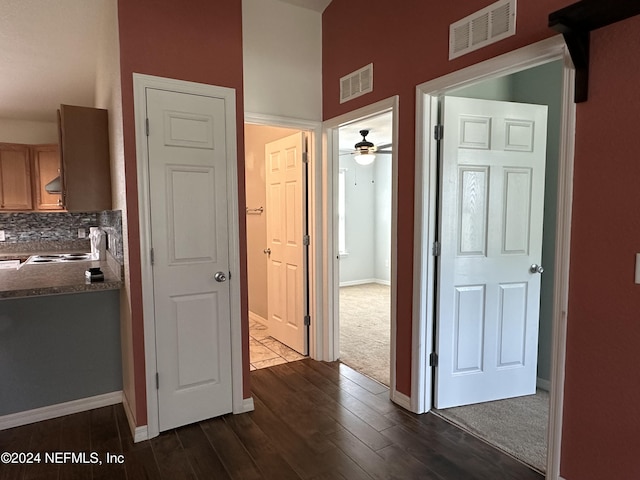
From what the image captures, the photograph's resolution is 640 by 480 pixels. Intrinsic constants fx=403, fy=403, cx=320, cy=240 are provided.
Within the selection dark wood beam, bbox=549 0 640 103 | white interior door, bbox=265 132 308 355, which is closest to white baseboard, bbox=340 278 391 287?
white interior door, bbox=265 132 308 355

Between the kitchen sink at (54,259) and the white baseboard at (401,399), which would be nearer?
the white baseboard at (401,399)

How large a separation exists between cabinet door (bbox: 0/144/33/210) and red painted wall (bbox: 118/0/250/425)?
12.4 ft

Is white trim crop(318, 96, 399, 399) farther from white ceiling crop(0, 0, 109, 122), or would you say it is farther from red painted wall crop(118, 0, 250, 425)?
white ceiling crop(0, 0, 109, 122)

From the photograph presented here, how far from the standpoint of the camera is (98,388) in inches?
112

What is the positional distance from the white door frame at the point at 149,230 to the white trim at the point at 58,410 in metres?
0.65

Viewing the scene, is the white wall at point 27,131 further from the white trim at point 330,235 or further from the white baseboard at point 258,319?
the white trim at point 330,235

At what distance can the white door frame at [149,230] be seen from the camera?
2287 mm

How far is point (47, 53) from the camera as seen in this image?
10.9 feet

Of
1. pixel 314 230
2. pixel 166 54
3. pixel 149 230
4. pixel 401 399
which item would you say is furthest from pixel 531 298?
pixel 166 54

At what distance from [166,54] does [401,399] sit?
2.67 meters

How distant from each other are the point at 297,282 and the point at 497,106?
2205mm

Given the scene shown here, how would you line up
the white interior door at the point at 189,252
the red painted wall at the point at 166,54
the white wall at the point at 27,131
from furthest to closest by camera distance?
the white wall at the point at 27,131
the white interior door at the point at 189,252
the red painted wall at the point at 166,54

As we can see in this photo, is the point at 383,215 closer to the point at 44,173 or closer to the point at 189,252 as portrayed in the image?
the point at 44,173

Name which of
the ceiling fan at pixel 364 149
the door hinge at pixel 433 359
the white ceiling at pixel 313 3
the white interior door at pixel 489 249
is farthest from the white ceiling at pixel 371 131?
the door hinge at pixel 433 359
